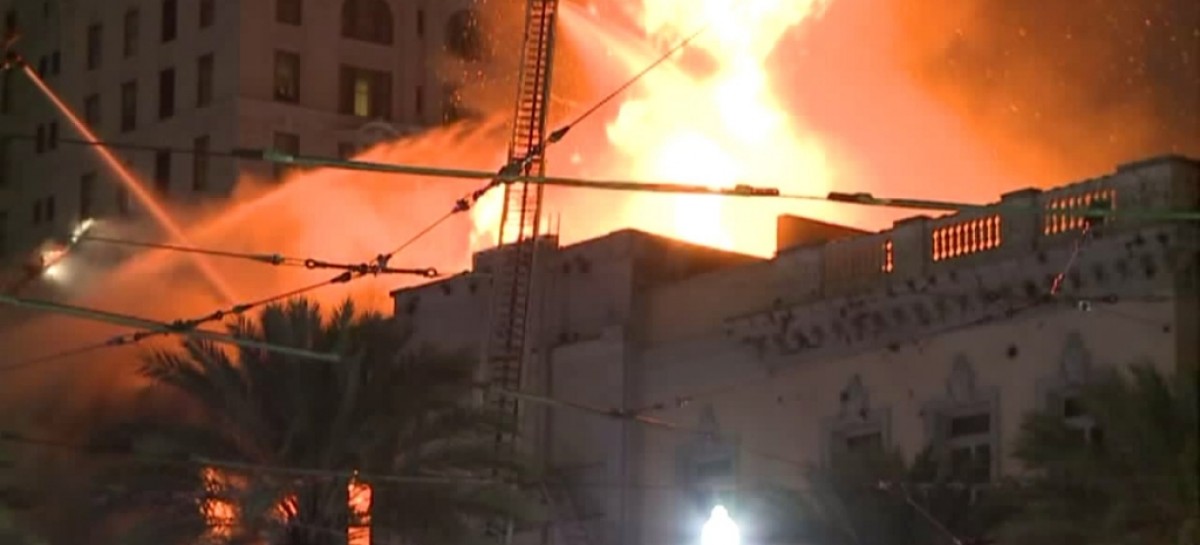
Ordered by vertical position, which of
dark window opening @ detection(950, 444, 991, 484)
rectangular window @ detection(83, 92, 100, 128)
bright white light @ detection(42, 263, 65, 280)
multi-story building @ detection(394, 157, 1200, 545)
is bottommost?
dark window opening @ detection(950, 444, 991, 484)

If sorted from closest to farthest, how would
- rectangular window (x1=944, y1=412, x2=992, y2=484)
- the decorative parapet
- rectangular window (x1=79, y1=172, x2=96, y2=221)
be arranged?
1. the decorative parapet
2. rectangular window (x1=944, y1=412, x2=992, y2=484)
3. rectangular window (x1=79, y1=172, x2=96, y2=221)

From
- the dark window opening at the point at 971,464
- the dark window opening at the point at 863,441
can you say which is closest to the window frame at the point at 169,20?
the dark window opening at the point at 863,441

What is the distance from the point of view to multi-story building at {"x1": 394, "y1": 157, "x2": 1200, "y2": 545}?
38.8 metres

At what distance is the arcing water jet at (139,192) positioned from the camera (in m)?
75.7

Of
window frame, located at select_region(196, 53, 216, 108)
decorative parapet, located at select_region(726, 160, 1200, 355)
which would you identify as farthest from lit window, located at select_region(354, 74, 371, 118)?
decorative parapet, located at select_region(726, 160, 1200, 355)

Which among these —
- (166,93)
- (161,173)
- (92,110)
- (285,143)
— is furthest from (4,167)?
(285,143)

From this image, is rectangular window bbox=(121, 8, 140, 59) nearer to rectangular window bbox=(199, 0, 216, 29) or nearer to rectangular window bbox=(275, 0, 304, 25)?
rectangular window bbox=(199, 0, 216, 29)

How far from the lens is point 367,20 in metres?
80.7

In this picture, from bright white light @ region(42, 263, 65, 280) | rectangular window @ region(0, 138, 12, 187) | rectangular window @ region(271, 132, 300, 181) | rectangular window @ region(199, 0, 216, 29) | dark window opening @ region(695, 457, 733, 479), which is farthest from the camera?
rectangular window @ region(0, 138, 12, 187)

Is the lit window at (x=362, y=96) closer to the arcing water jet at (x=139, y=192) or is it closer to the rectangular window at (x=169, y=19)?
the rectangular window at (x=169, y=19)

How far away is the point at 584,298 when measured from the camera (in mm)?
50188

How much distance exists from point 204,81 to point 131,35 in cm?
470

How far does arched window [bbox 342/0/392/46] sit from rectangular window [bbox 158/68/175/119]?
5.06 m

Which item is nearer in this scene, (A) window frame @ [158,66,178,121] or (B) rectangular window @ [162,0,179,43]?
(A) window frame @ [158,66,178,121]
